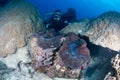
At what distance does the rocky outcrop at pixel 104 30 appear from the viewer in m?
5.76

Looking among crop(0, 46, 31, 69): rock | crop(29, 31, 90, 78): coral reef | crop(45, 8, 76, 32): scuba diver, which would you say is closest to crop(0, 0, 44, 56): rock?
crop(0, 46, 31, 69): rock

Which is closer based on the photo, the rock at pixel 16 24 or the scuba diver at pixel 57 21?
the rock at pixel 16 24

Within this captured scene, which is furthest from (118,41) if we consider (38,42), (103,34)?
(38,42)

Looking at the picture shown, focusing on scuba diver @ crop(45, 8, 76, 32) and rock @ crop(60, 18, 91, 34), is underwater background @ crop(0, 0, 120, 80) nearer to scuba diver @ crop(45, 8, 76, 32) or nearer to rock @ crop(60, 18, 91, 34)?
rock @ crop(60, 18, 91, 34)

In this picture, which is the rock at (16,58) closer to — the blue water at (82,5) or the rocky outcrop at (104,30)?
the rocky outcrop at (104,30)

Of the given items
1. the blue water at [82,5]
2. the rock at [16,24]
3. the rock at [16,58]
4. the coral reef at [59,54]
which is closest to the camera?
the coral reef at [59,54]

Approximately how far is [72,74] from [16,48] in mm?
2006

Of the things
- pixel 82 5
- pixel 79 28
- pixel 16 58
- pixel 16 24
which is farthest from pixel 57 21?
pixel 82 5

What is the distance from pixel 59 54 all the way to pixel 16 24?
7.22ft

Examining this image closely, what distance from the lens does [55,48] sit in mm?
4875

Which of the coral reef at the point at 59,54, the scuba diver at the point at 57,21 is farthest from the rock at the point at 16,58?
the scuba diver at the point at 57,21

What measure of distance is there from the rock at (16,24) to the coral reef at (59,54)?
3.91 feet

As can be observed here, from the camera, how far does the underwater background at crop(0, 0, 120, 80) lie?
4844 mm

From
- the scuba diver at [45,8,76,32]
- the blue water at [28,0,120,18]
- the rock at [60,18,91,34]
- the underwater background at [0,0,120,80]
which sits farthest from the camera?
the blue water at [28,0,120,18]
